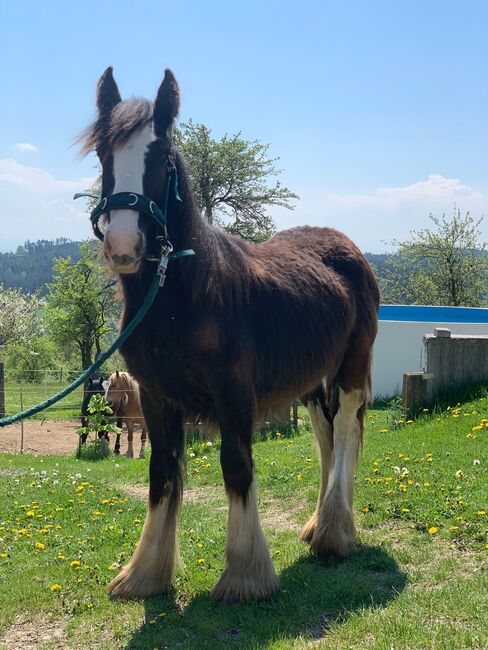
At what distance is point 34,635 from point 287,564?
1.73 meters

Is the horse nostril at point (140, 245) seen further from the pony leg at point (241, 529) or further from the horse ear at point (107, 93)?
the pony leg at point (241, 529)

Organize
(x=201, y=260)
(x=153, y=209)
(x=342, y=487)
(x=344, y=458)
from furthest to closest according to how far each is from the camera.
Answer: (x=344, y=458) < (x=342, y=487) < (x=201, y=260) < (x=153, y=209)

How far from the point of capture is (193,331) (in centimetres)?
328

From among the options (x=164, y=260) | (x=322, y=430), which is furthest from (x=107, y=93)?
(x=322, y=430)

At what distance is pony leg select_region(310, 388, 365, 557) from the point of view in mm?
4227

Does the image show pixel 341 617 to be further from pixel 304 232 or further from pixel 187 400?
pixel 304 232

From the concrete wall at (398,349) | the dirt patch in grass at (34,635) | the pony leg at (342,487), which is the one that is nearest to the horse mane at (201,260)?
the pony leg at (342,487)

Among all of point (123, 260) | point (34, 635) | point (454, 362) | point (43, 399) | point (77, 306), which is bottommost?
point (43, 399)

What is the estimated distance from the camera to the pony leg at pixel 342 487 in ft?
13.9

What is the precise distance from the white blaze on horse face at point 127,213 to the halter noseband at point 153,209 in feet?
0.13

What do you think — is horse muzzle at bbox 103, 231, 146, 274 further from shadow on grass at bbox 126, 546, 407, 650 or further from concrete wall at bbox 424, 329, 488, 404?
concrete wall at bbox 424, 329, 488, 404

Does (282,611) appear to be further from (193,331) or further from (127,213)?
(127,213)

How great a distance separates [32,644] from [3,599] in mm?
582

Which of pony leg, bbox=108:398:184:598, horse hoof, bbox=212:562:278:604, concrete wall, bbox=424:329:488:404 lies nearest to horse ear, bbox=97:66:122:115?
pony leg, bbox=108:398:184:598
